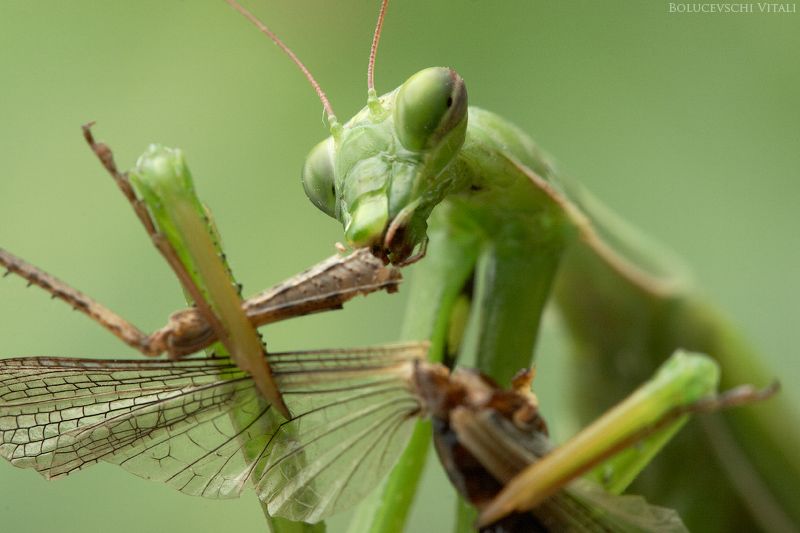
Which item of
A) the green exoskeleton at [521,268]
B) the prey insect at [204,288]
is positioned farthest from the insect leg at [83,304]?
the green exoskeleton at [521,268]

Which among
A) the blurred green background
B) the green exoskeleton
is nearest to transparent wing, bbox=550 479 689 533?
the green exoskeleton

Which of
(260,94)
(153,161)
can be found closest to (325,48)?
(260,94)

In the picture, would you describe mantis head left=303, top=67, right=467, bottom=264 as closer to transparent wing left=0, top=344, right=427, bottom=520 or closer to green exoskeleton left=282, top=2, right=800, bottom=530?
green exoskeleton left=282, top=2, right=800, bottom=530

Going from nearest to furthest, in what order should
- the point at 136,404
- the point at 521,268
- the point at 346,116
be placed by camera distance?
the point at 136,404 → the point at 521,268 → the point at 346,116

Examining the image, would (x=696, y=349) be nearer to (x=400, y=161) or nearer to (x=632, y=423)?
(x=400, y=161)

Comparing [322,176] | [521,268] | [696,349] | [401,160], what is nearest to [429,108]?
[401,160]

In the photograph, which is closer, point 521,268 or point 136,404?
point 136,404

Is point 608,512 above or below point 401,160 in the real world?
below

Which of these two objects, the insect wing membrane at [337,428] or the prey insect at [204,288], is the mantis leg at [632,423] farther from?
the prey insect at [204,288]
